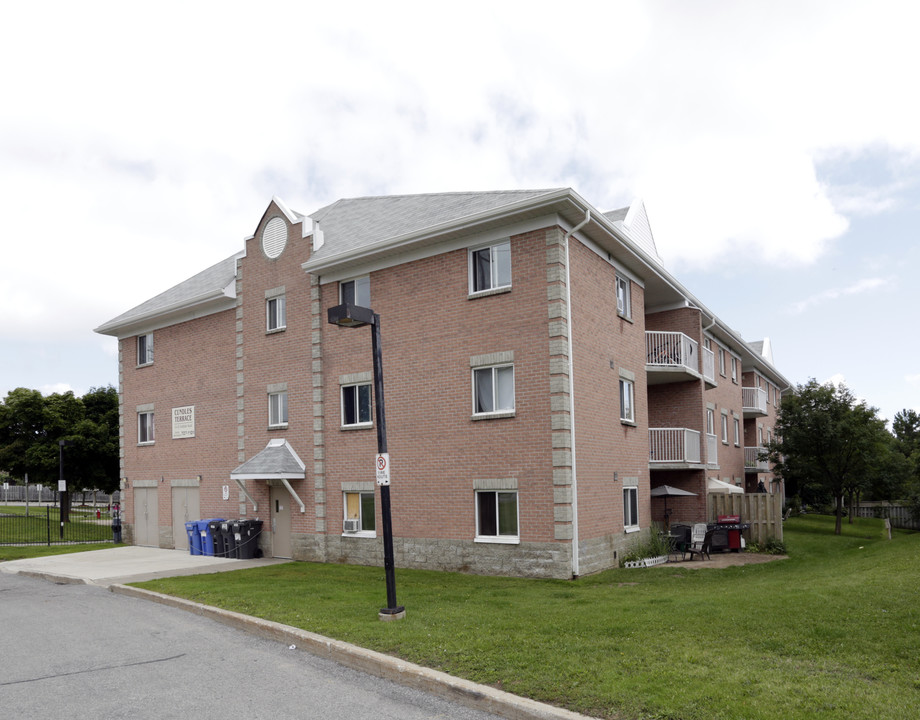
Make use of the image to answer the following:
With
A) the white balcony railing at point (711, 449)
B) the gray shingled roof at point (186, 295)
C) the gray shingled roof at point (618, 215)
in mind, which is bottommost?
the white balcony railing at point (711, 449)

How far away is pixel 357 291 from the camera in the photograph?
66.5 ft

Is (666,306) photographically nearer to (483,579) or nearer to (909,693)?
(483,579)

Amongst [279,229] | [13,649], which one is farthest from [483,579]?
[279,229]

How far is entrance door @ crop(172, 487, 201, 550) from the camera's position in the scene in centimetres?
2450

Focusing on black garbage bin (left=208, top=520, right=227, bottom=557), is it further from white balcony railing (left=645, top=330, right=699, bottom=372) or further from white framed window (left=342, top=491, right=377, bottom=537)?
white balcony railing (left=645, top=330, right=699, bottom=372)

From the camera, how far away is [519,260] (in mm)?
17141

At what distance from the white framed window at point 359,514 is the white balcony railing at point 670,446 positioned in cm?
864

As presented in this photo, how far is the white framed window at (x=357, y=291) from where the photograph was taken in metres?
20.0

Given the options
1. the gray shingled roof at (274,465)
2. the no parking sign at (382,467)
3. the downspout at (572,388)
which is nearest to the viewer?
the no parking sign at (382,467)

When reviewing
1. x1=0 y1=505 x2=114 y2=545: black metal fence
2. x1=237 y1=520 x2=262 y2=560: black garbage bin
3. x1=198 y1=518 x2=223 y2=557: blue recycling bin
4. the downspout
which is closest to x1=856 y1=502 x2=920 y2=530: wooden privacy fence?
the downspout

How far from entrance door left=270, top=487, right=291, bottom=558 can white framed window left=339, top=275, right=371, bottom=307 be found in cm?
574

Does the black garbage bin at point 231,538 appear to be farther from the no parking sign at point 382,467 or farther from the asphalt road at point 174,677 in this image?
the no parking sign at point 382,467

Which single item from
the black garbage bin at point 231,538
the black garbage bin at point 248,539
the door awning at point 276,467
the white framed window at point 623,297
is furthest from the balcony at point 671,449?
the black garbage bin at point 231,538

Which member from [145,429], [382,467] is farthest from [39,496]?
[382,467]
